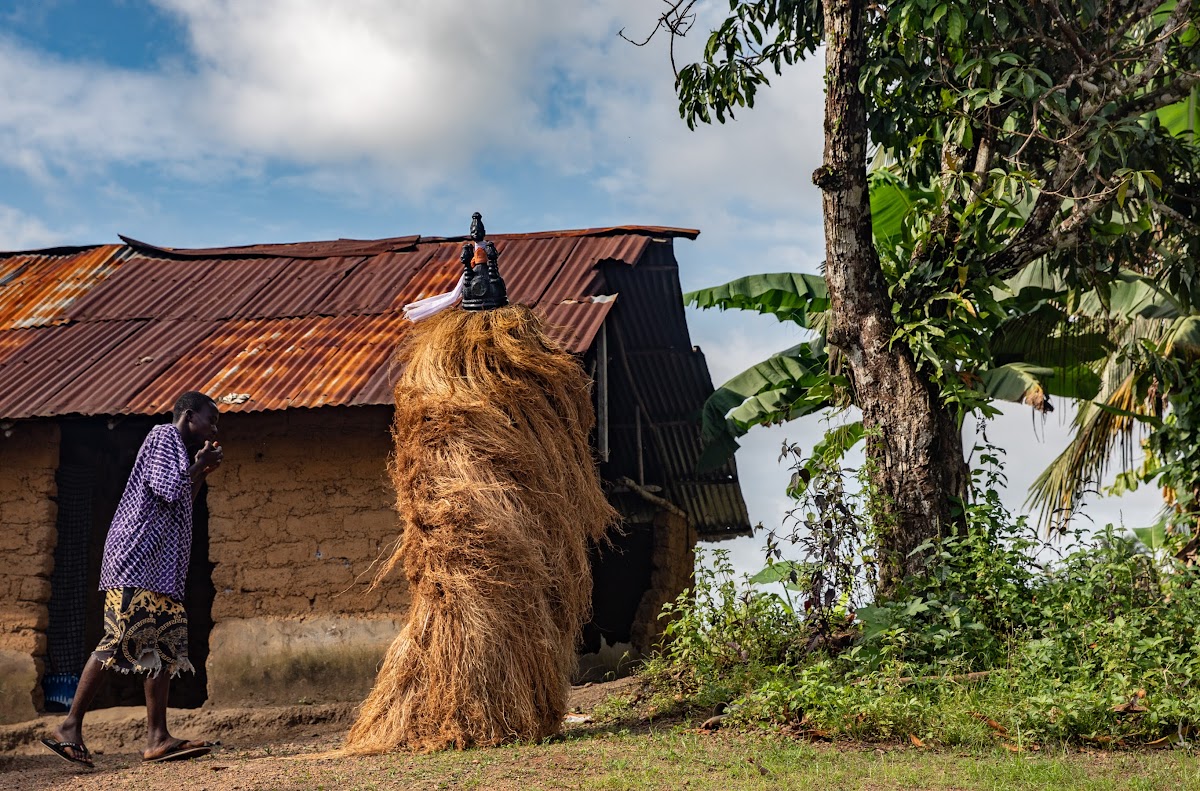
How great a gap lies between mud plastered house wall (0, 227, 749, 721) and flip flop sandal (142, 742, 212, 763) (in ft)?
5.47

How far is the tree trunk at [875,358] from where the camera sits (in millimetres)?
7105

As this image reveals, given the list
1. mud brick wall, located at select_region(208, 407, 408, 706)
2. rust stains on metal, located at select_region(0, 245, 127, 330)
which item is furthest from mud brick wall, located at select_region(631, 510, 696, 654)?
rust stains on metal, located at select_region(0, 245, 127, 330)

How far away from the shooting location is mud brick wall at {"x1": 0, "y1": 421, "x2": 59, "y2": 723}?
788 centimetres

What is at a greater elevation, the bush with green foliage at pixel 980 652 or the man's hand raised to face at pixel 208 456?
the man's hand raised to face at pixel 208 456

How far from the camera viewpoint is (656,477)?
37.9 ft

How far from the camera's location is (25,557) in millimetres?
8000

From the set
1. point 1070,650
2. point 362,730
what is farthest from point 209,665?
point 1070,650

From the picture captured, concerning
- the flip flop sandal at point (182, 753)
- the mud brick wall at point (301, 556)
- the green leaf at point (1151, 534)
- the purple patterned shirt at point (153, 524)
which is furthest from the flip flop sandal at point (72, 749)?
the green leaf at point (1151, 534)

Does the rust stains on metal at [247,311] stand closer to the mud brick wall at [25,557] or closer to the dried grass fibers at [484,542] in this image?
the mud brick wall at [25,557]

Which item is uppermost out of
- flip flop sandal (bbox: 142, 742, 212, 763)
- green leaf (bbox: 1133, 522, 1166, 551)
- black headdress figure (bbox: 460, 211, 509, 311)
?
black headdress figure (bbox: 460, 211, 509, 311)

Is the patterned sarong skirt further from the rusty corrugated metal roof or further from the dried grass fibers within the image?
the rusty corrugated metal roof

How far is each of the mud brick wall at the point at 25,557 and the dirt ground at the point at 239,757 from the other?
292mm

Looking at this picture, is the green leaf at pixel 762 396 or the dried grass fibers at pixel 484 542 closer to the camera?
the dried grass fibers at pixel 484 542

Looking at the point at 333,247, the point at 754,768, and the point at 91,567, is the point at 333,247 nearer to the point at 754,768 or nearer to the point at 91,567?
the point at 91,567
